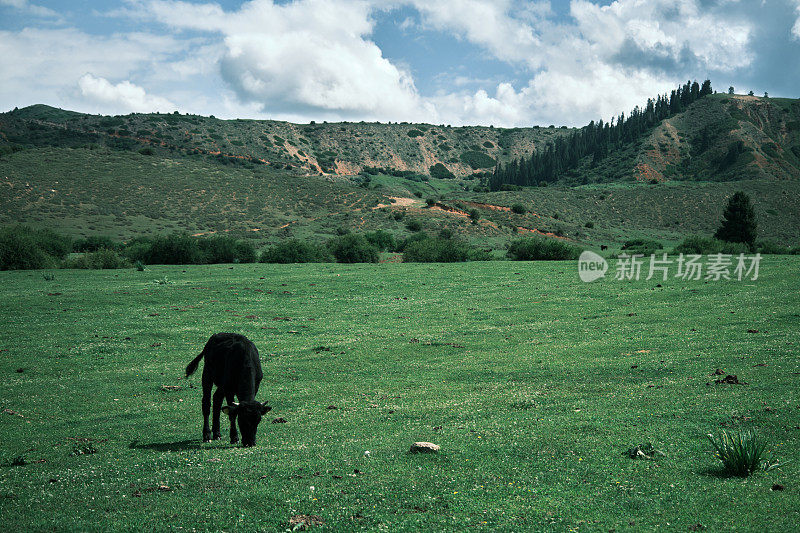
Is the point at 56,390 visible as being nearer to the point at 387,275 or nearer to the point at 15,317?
the point at 15,317

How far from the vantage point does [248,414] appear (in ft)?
33.2

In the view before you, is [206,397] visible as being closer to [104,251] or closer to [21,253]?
[21,253]

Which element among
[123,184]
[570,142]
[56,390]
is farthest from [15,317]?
[570,142]

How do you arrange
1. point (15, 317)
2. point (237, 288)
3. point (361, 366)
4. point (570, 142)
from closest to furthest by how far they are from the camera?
1. point (361, 366)
2. point (15, 317)
3. point (237, 288)
4. point (570, 142)

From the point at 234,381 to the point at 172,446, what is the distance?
1729 mm

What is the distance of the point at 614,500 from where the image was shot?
23.2 ft

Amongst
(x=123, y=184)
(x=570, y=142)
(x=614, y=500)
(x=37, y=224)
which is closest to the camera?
(x=614, y=500)

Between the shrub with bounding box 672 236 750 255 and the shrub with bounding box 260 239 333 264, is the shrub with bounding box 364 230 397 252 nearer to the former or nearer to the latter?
the shrub with bounding box 260 239 333 264

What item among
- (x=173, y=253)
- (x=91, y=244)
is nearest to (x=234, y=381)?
(x=173, y=253)

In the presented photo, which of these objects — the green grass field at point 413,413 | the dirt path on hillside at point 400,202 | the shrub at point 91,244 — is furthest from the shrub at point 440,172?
the green grass field at point 413,413

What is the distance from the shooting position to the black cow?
10164 mm

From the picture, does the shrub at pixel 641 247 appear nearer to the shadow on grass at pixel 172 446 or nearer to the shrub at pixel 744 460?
the shrub at pixel 744 460

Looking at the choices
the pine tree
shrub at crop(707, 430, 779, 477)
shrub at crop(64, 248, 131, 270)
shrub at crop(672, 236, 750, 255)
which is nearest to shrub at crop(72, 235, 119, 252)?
shrub at crop(64, 248, 131, 270)

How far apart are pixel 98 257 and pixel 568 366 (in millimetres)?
44424
